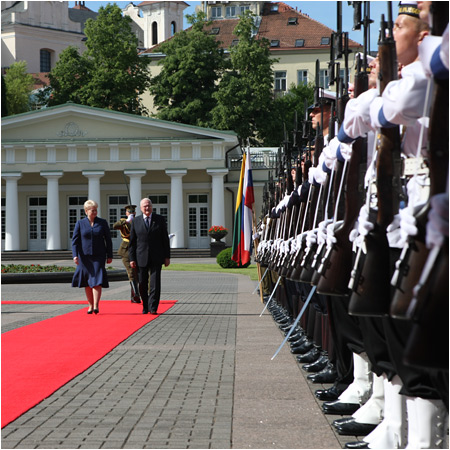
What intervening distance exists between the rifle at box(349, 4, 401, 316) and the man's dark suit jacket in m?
10.2

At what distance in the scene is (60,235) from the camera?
2341 inches

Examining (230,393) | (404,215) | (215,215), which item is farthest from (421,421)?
(215,215)

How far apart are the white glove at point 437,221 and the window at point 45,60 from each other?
103109mm

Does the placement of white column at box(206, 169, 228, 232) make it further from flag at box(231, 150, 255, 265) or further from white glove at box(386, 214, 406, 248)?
white glove at box(386, 214, 406, 248)

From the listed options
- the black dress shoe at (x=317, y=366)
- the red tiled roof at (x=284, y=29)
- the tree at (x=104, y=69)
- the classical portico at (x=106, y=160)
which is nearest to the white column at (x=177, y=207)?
the classical portico at (x=106, y=160)

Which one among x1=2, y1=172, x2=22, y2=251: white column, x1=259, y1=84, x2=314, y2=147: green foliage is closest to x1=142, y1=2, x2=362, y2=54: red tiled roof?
x1=259, y1=84, x2=314, y2=147: green foliage

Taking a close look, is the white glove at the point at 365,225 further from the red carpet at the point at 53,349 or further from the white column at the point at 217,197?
the white column at the point at 217,197

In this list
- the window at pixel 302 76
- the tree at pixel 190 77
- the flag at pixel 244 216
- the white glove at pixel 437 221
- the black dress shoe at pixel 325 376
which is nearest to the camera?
the white glove at pixel 437 221

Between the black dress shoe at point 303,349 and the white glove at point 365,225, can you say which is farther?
the black dress shoe at point 303,349

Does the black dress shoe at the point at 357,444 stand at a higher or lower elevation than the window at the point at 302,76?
lower

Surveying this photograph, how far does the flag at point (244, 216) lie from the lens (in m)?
16.8

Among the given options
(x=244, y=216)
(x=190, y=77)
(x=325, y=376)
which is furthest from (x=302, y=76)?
(x=325, y=376)

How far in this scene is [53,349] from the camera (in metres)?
9.55

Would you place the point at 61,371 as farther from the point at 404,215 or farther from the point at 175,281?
the point at 175,281
